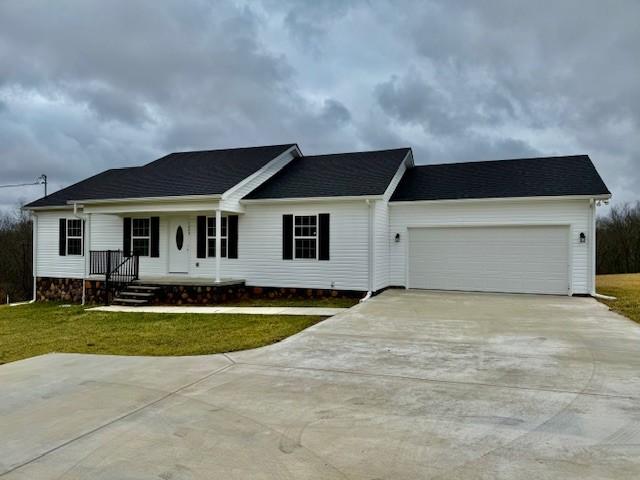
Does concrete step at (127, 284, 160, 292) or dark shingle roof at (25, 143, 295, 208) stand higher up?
dark shingle roof at (25, 143, 295, 208)

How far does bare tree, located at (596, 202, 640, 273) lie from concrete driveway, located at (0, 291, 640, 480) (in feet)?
80.0

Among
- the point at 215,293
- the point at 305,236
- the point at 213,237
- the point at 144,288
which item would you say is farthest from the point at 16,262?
the point at 305,236

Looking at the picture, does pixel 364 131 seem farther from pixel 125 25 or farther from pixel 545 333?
pixel 545 333

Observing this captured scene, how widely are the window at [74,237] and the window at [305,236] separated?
8522 mm

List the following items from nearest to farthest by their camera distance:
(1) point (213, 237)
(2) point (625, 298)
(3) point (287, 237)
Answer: (2) point (625, 298) < (3) point (287, 237) < (1) point (213, 237)

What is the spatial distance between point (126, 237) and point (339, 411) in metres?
14.0

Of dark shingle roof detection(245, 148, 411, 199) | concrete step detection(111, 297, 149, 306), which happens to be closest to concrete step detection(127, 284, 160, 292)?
concrete step detection(111, 297, 149, 306)

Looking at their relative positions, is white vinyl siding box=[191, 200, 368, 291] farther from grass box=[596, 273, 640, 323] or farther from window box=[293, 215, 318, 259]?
grass box=[596, 273, 640, 323]

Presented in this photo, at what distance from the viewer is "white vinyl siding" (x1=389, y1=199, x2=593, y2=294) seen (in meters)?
13.1

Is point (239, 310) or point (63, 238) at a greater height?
point (63, 238)

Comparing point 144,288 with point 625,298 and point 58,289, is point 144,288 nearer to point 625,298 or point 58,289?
point 58,289

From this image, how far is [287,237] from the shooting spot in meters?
14.4

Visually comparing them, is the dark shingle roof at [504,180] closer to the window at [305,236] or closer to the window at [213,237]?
the window at [305,236]

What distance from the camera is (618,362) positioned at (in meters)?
6.04
